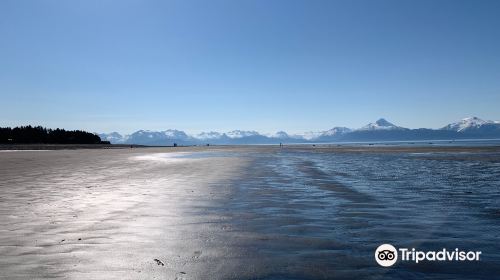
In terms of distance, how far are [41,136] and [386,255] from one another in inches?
5521

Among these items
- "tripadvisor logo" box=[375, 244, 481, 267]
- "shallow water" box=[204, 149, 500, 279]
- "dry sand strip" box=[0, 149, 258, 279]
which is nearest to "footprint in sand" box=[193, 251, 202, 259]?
"dry sand strip" box=[0, 149, 258, 279]

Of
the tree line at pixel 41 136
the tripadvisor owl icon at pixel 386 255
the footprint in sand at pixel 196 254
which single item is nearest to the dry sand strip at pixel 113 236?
the footprint in sand at pixel 196 254

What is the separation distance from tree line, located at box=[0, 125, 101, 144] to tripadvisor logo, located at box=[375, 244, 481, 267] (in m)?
125

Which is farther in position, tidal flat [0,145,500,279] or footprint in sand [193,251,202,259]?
footprint in sand [193,251,202,259]

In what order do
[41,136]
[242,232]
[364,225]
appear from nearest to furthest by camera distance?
1. [242,232]
2. [364,225]
3. [41,136]

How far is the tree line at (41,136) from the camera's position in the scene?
111831 mm

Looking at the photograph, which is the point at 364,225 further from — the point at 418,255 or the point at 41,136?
the point at 41,136

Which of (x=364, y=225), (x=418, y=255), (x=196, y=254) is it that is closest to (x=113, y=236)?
(x=196, y=254)

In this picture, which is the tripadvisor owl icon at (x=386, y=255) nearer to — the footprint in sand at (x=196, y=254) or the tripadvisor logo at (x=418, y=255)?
the tripadvisor logo at (x=418, y=255)

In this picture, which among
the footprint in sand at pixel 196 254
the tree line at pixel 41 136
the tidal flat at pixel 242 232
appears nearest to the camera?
the tidal flat at pixel 242 232

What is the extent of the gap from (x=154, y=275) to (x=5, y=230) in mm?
5216

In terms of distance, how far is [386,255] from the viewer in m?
6.24

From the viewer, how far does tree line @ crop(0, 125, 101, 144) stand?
4403 inches

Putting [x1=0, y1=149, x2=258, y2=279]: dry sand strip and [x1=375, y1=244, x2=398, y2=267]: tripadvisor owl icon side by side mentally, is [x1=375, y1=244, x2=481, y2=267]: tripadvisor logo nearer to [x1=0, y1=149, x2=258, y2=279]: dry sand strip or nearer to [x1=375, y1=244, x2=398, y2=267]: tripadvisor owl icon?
[x1=375, y1=244, x2=398, y2=267]: tripadvisor owl icon
